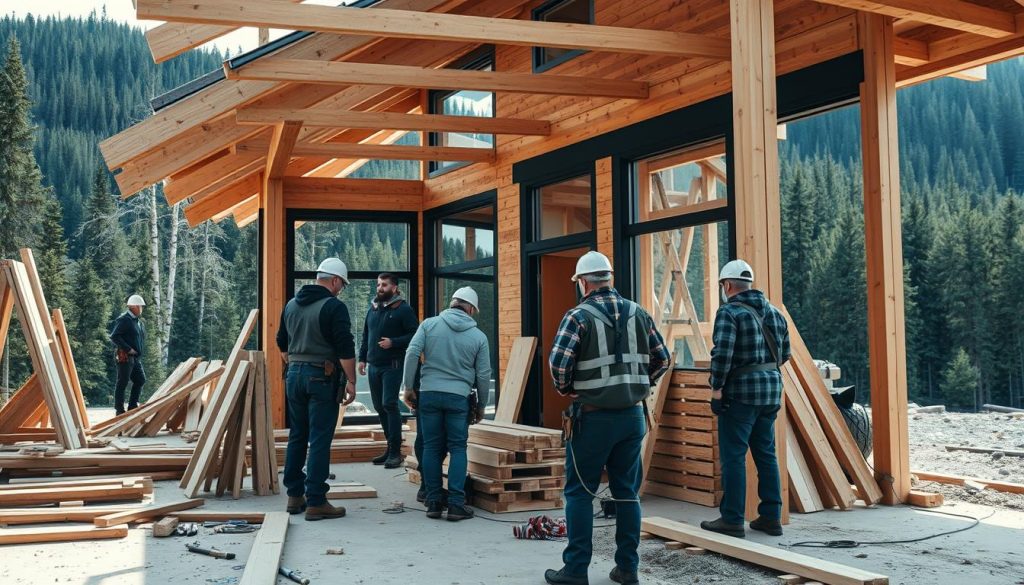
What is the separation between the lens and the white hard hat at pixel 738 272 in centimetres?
640


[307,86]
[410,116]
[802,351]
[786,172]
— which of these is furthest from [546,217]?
[786,172]

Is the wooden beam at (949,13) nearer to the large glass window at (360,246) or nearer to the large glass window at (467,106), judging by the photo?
the large glass window at (467,106)

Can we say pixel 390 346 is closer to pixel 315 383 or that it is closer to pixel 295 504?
pixel 315 383

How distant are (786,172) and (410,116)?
5025 centimetres

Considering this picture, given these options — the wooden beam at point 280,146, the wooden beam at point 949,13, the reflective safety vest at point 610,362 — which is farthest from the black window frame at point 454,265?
the reflective safety vest at point 610,362

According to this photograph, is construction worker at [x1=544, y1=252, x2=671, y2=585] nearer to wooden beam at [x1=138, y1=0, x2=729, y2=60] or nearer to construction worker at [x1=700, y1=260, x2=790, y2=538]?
construction worker at [x1=700, y1=260, x2=790, y2=538]

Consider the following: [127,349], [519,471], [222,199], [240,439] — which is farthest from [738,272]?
[222,199]

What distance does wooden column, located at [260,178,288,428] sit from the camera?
13211mm

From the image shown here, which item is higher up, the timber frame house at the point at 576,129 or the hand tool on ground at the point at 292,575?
the timber frame house at the point at 576,129

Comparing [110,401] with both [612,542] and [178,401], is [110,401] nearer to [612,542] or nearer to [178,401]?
[178,401]

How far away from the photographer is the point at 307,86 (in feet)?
34.4

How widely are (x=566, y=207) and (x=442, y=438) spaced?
470cm

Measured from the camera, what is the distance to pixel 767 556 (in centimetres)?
526

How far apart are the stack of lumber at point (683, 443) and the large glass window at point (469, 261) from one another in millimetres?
3942
